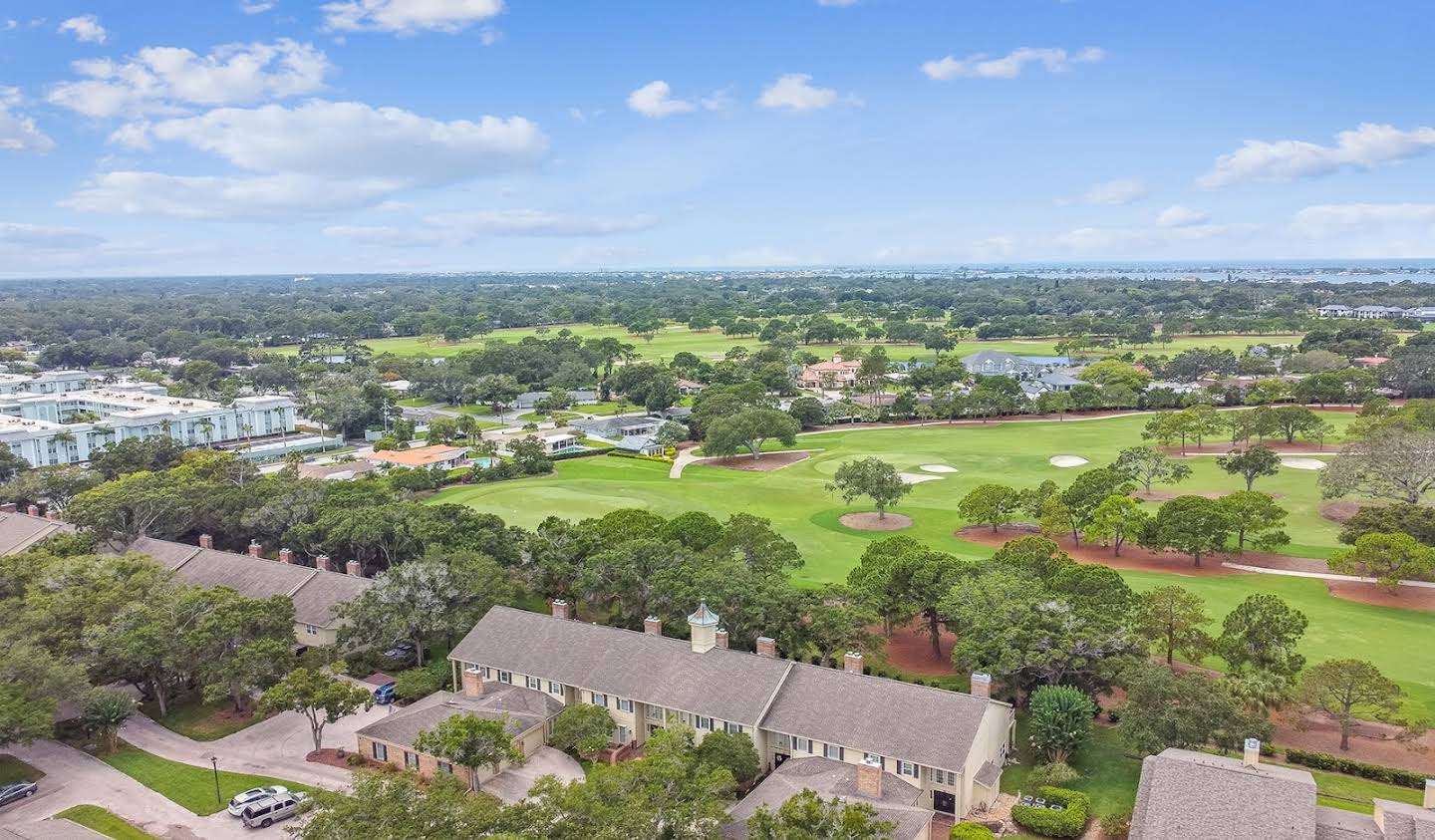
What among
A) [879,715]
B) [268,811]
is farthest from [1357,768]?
[268,811]

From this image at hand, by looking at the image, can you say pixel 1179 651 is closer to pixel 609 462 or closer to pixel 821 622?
pixel 821 622

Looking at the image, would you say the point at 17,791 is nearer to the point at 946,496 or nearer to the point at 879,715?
the point at 879,715

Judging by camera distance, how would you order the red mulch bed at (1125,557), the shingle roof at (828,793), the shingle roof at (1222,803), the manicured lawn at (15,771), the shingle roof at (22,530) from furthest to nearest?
the red mulch bed at (1125,557), the shingle roof at (22,530), the manicured lawn at (15,771), the shingle roof at (828,793), the shingle roof at (1222,803)

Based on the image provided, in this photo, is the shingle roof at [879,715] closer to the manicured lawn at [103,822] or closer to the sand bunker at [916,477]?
the manicured lawn at [103,822]

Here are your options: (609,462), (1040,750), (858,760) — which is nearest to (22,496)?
(609,462)

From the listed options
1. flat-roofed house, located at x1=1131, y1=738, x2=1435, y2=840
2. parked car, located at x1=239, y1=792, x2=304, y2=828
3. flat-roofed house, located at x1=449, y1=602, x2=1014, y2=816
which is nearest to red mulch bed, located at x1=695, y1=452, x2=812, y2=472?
flat-roofed house, located at x1=449, y1=602, x2=1014, y2=816

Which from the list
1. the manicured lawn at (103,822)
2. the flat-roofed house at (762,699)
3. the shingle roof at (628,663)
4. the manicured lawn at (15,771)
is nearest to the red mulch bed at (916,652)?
the flat-roofed house at (762,699)
